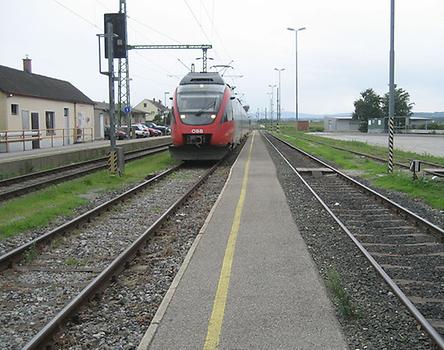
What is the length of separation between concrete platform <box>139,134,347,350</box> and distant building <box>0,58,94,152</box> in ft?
77.9

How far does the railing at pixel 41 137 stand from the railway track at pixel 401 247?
21.1 m

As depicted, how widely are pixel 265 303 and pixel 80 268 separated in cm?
289

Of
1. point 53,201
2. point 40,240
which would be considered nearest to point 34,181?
point 53,201

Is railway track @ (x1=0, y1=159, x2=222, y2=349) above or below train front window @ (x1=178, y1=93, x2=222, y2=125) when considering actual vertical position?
below

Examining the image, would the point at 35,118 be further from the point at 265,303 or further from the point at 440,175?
the point at 265,303

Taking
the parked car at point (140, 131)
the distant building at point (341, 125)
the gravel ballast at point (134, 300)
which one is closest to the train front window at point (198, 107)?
the gravel ballast at point (134, 300)

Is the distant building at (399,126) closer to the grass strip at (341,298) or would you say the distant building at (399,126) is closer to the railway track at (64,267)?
the railway track at (64,267)

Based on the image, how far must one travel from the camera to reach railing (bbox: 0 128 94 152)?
30250mm

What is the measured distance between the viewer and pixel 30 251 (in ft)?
26.0

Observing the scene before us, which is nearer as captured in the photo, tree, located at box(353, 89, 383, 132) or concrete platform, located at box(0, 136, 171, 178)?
concrete platform, located at box(0, 136, 171, 178)

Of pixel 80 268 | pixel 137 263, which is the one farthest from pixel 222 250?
pixel 80 268

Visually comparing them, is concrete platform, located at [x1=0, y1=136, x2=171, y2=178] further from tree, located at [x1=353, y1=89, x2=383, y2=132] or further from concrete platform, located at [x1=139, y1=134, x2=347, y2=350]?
tree, located at [x1=353, y1=89, x2=383, y2=132]

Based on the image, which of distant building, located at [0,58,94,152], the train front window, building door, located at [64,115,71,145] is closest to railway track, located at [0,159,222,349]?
the train front window

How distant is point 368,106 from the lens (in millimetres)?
107000
